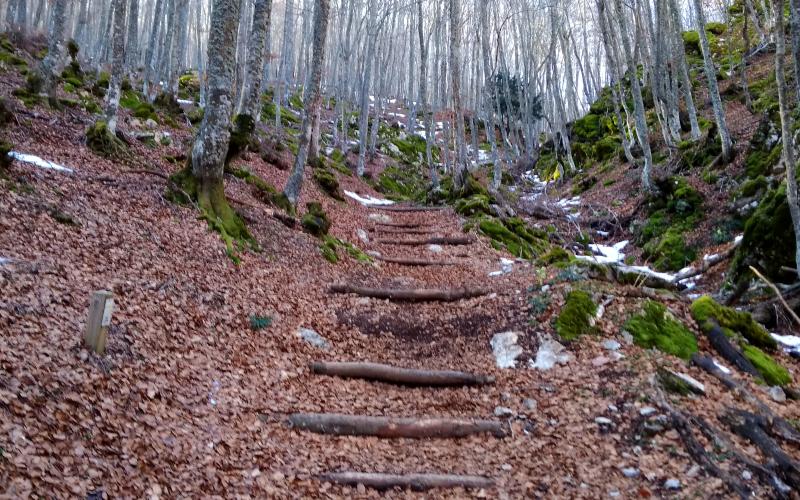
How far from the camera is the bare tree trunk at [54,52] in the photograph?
1077cm

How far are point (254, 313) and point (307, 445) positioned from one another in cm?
242

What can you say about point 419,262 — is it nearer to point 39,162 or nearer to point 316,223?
point 316,223

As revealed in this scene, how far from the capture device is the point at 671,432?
14.7ft

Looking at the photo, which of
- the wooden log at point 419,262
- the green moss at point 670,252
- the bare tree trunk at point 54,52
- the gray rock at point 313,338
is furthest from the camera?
the green moss at point 670,252

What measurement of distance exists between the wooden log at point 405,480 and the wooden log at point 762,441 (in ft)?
7.57

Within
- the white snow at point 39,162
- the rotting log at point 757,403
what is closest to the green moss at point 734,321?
the rotting log at point 757,403

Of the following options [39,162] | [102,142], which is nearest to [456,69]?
[102,142]

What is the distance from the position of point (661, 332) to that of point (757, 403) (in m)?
1.36

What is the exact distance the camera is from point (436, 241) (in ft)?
42.2

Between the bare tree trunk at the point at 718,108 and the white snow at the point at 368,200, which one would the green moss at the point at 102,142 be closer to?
the white snow at the point at 368,200

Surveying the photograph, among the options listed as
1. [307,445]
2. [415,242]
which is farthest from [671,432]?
[415,242]

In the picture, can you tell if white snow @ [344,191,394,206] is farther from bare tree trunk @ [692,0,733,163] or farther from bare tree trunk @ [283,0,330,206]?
bare tree trunk @ [692,0,733,163]

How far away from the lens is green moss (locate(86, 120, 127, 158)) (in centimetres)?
937

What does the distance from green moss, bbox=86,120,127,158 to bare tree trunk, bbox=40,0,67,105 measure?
104 inches
